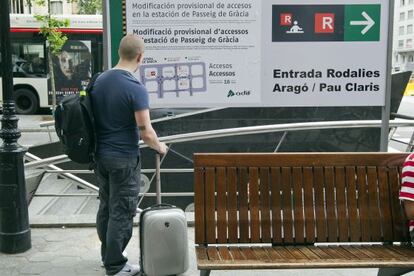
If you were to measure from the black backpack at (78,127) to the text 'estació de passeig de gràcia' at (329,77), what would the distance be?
76.3 inches

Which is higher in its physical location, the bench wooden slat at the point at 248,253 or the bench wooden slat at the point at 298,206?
the bench wooden slat at the point at 298,206

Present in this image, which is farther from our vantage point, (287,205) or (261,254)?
(287,205)

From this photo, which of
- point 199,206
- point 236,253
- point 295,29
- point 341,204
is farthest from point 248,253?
point 295,29

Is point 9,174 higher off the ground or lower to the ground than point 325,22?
lower

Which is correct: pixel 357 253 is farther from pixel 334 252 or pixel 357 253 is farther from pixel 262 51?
pixel 262 51

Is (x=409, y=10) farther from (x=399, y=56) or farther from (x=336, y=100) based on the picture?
(x=336, y=100)

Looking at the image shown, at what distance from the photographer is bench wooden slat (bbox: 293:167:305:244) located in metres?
3.65

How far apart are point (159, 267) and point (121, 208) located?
482 mm

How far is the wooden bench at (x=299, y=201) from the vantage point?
3.62 meters

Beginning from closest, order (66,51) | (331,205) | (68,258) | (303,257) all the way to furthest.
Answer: (303,257) → (331,205) → (68,258) → (66,51)

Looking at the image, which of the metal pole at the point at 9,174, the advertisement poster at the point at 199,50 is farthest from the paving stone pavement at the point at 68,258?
the advertisement poster at the point at 199,50

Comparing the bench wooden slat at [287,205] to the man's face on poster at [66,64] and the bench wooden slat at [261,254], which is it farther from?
the man's face on poster at [66,64]

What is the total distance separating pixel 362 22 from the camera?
4855 millimetres

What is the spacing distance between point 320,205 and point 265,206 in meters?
0.38
